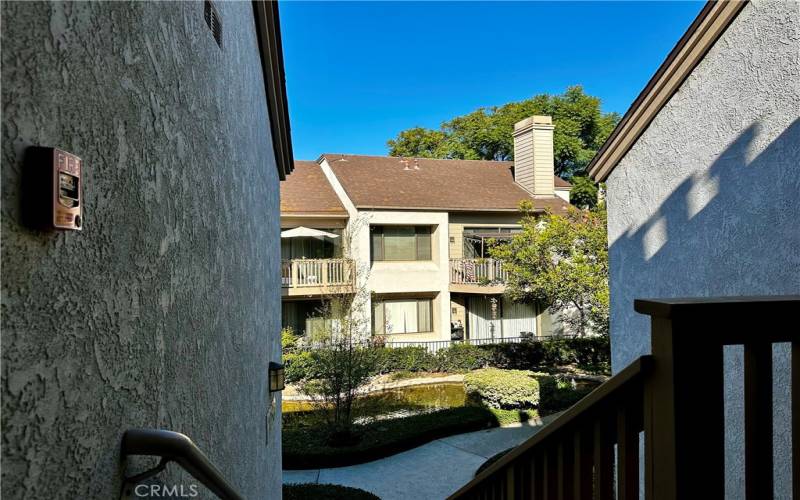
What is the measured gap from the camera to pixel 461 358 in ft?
60.2

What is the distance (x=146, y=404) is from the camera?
142cm

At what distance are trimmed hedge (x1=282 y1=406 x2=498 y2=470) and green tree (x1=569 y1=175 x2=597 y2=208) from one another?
25.4 metres

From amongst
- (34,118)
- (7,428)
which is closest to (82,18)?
(34,118)

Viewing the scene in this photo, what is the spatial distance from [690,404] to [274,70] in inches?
206

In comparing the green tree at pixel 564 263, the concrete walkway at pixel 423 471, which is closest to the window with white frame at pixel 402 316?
the green tree at pixel 564 263

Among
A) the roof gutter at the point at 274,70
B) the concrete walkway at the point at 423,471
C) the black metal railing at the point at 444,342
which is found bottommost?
the concrete walkway at the point at 423,471

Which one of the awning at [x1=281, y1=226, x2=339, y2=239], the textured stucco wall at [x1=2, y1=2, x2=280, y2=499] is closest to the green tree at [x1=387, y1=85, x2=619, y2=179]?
the awning at [x1=281, y1=226, x2=339, y2=239]

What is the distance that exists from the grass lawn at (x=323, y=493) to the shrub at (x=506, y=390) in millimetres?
6206

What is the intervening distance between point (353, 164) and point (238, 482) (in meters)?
20.3

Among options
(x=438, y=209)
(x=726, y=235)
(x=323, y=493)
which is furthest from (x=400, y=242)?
(x=726, y=235)

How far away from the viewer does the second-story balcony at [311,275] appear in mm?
18609

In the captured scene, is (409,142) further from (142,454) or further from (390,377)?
(142,454)

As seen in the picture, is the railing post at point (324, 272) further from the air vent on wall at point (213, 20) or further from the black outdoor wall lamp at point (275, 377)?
the air vent on wall at point (213, 20)

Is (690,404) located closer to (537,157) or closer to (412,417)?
(412,417)
